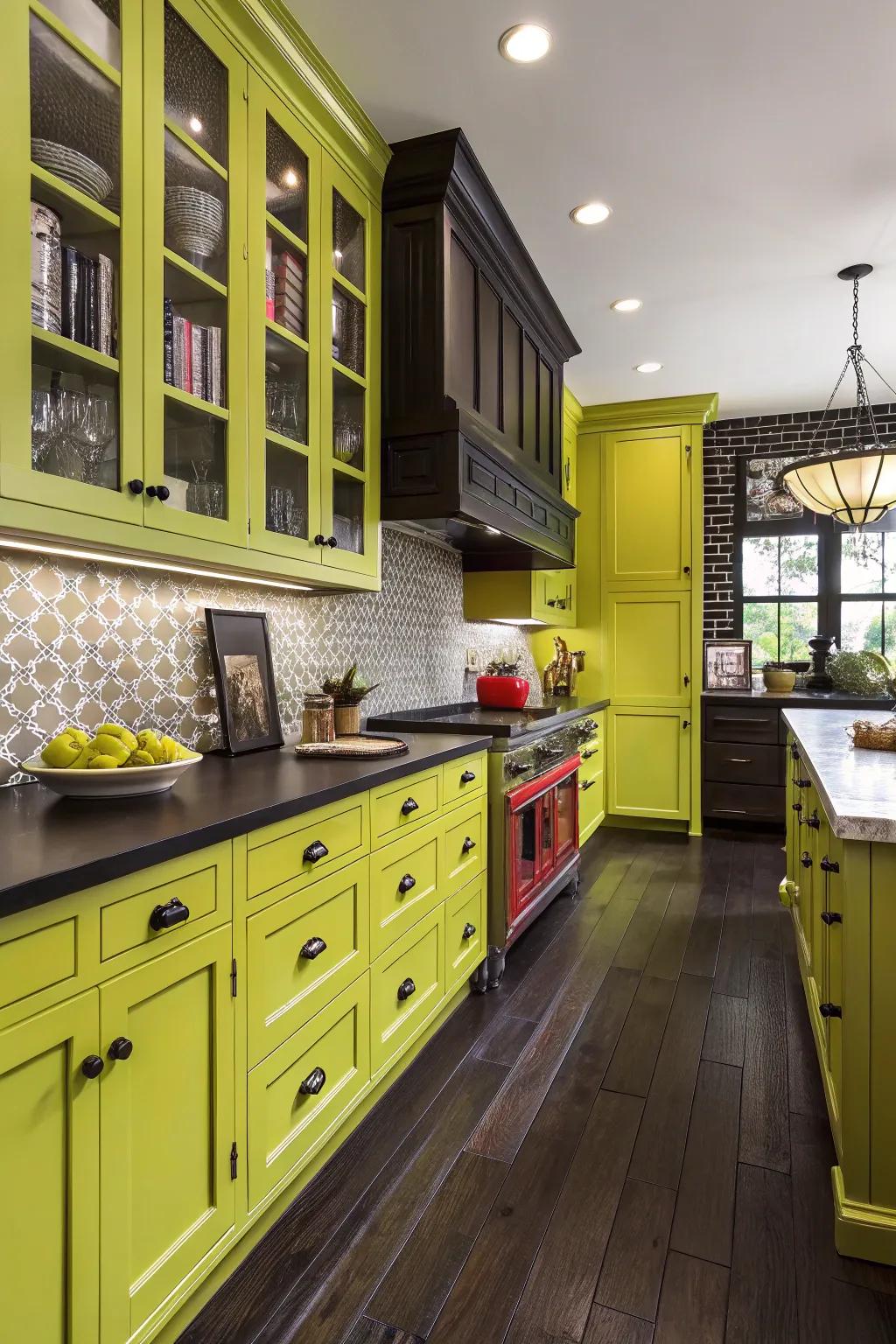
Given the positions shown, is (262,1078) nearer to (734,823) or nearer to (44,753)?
(44,753)

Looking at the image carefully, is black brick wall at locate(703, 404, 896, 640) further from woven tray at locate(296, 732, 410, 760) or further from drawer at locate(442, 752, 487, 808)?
woven tray at locate(296, 732, 410, 760)

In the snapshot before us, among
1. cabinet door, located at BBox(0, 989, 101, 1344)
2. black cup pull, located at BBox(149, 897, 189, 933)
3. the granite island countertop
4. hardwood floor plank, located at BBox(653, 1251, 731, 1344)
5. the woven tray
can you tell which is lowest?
hardwood floor plank, located at BBox(653, 1251, 731, 1344)

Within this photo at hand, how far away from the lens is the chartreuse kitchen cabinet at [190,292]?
4.43 feet

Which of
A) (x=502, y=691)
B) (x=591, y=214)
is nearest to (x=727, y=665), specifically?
(x=502, y=691)

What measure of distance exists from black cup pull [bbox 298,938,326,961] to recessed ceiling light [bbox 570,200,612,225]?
2699 mm

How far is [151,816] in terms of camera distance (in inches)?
53.9

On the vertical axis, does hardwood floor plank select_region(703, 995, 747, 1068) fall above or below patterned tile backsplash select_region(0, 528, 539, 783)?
below

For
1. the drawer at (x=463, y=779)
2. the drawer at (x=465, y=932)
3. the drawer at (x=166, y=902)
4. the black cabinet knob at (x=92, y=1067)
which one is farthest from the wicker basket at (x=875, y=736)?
the black cabinet knob at (x=92, y=1067)

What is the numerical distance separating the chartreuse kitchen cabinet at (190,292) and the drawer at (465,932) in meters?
1.12

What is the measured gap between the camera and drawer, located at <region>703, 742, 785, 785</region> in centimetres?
503

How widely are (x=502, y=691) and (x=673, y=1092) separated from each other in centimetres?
201

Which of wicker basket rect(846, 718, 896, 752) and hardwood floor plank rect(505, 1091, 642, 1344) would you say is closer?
hardwood floor plank rect(505, 1091, 642, 1344)

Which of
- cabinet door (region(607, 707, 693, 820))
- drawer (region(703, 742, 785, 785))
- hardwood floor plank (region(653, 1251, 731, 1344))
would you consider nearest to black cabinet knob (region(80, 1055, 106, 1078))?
hardwood floor plank (region(653, 1251, 731, 1344))

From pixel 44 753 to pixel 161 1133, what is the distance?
0.71 metres
